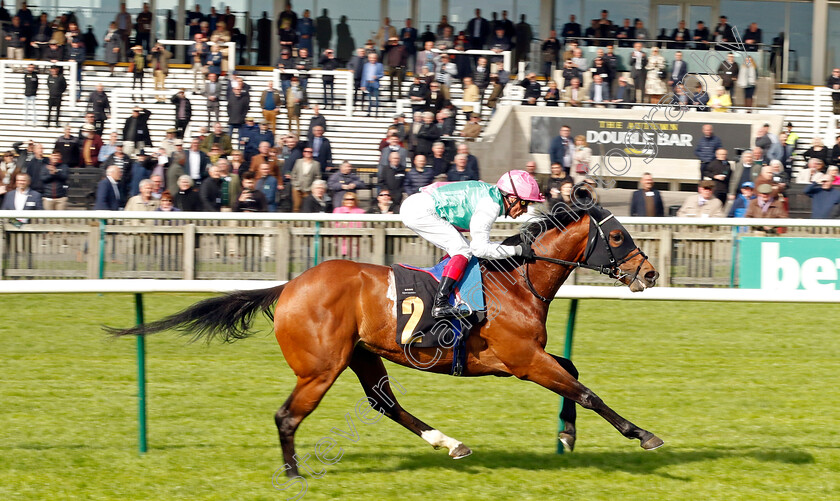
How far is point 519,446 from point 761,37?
16364 millimetres

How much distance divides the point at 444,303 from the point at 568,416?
0.87 m

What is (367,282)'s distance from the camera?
189 inches

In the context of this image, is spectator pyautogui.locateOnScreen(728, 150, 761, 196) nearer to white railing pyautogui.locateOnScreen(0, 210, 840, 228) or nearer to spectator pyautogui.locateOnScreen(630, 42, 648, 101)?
white railing pyautogui.locateOnScreen(0, 210, 840, 228)

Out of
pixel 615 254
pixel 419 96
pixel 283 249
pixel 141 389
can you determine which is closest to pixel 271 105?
pixel 419 96

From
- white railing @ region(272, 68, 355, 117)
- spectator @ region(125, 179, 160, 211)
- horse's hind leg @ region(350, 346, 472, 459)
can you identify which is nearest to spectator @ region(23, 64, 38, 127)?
white railing @ region(272, 68, 355, 117)

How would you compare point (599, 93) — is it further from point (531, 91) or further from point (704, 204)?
point (704, 204)

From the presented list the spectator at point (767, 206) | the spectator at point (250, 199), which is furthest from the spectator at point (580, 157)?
the spectator at point (250, 199)

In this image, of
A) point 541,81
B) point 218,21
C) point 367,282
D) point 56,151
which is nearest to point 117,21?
point 218,21

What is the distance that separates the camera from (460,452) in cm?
479

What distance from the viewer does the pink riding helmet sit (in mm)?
4801

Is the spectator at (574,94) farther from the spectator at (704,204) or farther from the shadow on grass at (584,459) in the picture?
the shadow on grass at (584,459)

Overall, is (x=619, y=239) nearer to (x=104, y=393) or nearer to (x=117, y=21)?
(x=104, y=393)

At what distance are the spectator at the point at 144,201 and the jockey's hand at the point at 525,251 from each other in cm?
622

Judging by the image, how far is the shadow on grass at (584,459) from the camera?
4.88m
